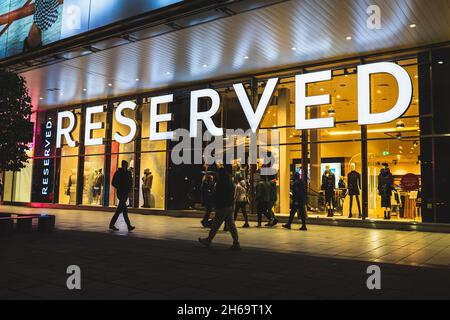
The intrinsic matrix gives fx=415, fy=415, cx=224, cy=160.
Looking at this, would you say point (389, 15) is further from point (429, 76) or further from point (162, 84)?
point (162, 84)

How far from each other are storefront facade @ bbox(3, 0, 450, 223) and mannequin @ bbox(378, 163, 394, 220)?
0.60ft

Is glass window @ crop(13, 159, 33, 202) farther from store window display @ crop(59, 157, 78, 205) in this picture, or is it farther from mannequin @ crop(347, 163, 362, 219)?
mannequin @ crop(347, 163, 362, 219)

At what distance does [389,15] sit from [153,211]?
11.9 meters

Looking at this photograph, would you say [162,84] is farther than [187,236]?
A: Yes

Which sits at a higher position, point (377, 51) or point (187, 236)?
point (377, 51)

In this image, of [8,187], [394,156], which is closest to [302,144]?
[394,156]

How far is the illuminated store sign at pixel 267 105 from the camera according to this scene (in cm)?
1254

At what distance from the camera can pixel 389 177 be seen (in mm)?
13516

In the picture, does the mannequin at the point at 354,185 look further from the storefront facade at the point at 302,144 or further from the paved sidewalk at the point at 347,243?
the paved sidewalk at the point at 347,243

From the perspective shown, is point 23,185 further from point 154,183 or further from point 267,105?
point 267,105

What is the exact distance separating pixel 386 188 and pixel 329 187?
6.74 ft
